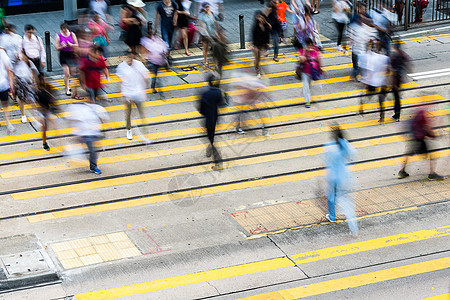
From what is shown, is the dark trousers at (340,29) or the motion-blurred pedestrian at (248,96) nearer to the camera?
the motion-blurred pedestrian at (248,96)

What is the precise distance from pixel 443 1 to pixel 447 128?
9.08 metres

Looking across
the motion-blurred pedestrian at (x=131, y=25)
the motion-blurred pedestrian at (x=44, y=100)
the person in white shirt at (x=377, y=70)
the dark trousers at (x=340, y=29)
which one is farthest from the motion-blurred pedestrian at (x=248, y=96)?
the dark trousers at (x=340, y=29)

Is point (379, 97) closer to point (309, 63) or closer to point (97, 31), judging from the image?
point (309, 63)

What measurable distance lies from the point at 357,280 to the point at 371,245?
3.59 ft

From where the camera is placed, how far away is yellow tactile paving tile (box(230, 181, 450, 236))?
1188 centimetres

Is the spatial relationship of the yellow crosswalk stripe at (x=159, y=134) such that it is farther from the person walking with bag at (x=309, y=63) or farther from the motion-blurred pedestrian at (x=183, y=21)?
the motion-blurred pedestrian at (x=183, y=21)

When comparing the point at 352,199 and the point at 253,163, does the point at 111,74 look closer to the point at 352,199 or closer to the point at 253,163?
the point at 253,163

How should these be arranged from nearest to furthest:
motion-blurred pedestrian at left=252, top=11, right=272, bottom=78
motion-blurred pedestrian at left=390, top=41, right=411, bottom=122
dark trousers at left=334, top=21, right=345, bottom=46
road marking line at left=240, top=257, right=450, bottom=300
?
1. road marking line at left=240, top=257, right=450, bottom=300
2. motion-blurred pedestrian at left=390, top=41, right=411, bottom=122
3. motion-blurred pedestrian at left=252, top=11, right=272, bottom=78
4. dark trousers at left=334, top=21, right=345, bottom=46

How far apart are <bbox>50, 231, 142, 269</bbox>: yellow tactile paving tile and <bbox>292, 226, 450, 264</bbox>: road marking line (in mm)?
2508

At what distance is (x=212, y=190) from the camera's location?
13234 mm

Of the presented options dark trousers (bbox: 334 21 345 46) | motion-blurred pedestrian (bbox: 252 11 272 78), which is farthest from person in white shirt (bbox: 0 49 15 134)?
dark trousers (bbox: 334 21 345 46)

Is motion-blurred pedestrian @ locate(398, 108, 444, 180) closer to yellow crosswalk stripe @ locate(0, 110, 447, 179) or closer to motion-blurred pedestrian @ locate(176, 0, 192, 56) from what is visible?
yellow crosswalk stripe @ locate(0, 110, 447, 179)

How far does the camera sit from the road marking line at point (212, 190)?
40.7ft

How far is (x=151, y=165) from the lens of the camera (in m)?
14.3
